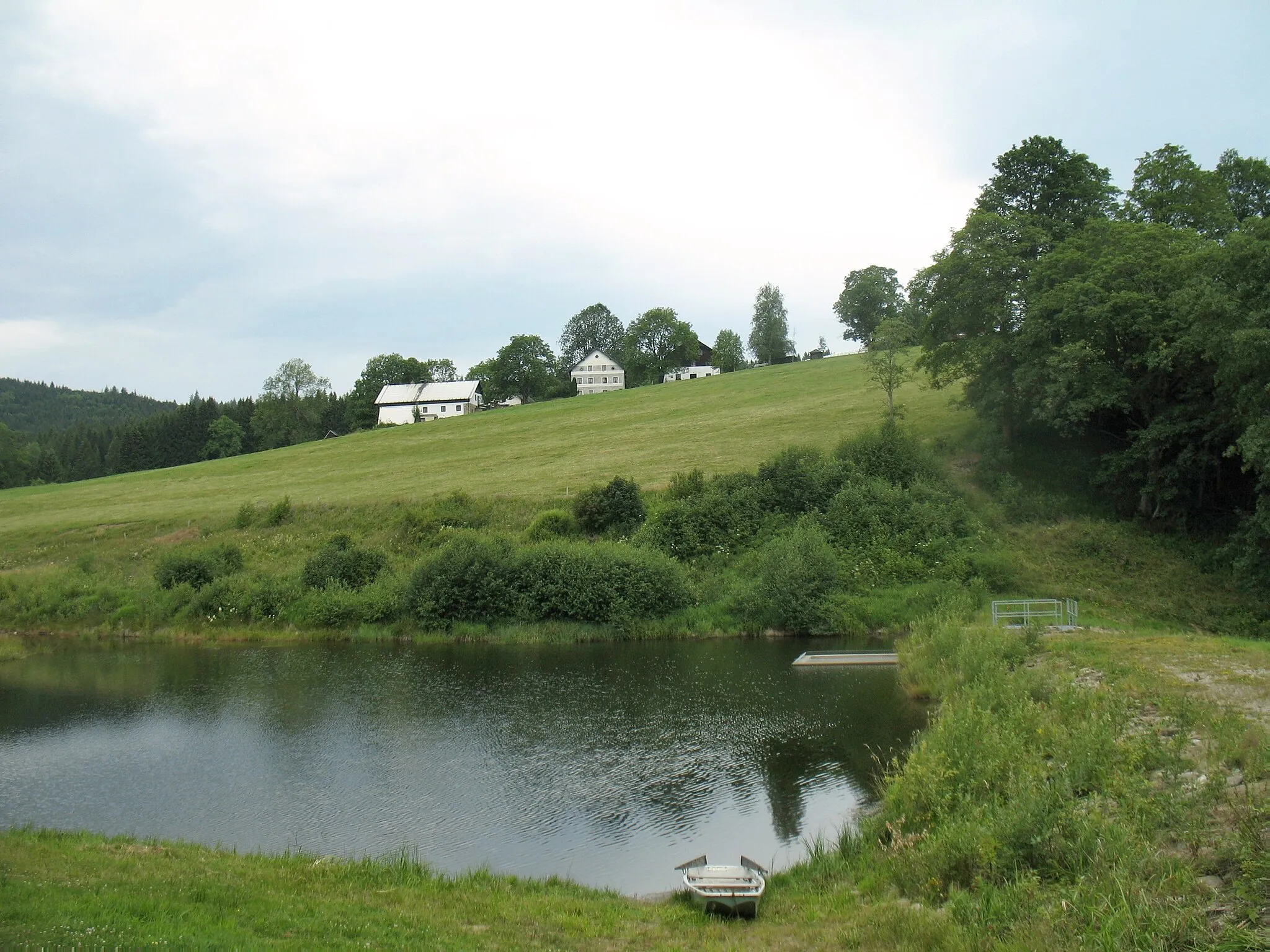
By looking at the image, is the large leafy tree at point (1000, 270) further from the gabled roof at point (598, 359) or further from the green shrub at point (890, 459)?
the gabled roof at point (598, 359)

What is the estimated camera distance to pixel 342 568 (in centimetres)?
4619

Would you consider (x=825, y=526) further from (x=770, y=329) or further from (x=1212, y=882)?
(x=770, y=329)

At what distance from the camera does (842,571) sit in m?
42.1

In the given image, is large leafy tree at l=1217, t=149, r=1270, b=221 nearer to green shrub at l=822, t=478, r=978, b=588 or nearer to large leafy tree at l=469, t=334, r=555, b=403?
green shrub at l=822, t=478, r=978, b=588

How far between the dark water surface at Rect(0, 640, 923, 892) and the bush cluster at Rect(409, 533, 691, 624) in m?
4.81

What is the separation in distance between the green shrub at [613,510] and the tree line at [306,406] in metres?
74.6

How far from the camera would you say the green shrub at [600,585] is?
41406 mm

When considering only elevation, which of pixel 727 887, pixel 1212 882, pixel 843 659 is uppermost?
pixel 1212 882

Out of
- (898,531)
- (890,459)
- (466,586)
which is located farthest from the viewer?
(890,459)

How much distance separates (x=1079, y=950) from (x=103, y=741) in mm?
26213

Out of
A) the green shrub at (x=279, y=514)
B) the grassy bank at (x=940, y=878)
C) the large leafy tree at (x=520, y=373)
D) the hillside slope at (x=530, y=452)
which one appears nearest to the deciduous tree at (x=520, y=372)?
the large leafy tree at (x=520, y=373)

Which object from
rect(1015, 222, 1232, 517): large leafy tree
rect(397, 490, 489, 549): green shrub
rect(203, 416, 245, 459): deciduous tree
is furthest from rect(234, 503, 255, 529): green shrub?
rect(203, 416, 245, 459): deciduous tree

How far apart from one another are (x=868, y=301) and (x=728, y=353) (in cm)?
2170

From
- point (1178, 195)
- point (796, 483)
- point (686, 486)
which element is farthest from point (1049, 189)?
point (686, 486)
